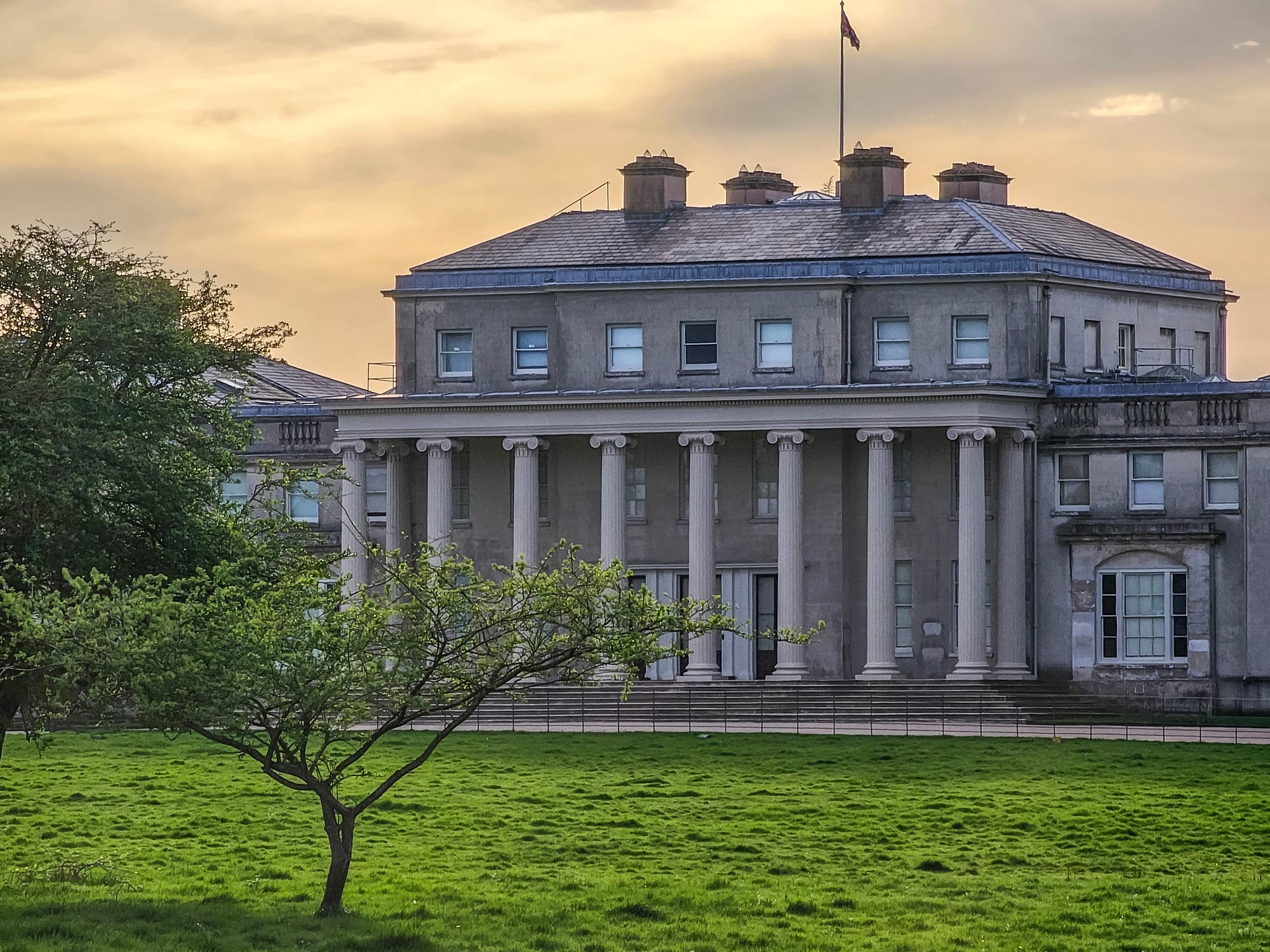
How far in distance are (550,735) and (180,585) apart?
22393 mm

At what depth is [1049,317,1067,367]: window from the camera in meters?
76.1

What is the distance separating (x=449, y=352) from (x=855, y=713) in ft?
59.4


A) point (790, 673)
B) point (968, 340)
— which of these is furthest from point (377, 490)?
point (968, 340)

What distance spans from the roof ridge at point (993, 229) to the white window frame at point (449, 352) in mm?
15244

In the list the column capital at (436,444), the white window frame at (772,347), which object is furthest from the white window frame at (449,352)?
the white window frame at (772,347)

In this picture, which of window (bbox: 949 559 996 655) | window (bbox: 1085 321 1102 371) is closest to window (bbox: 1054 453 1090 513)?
window (bbox: 949 559 996 655)

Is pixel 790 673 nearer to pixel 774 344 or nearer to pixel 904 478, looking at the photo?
pixel 904 478

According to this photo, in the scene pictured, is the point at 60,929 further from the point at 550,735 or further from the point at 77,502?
the point at 550,735

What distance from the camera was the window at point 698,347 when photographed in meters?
76.8

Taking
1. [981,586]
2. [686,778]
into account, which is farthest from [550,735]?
[981,586]

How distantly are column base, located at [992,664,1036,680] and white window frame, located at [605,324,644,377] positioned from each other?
44.5 feet

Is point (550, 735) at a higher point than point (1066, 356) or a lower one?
lower

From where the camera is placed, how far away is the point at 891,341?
249 ft

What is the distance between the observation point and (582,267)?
3061 inches
